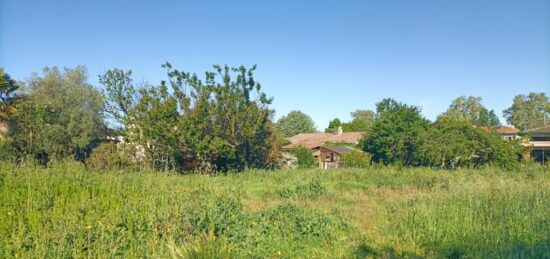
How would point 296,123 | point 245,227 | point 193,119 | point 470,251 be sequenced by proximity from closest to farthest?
point 470,251, point 245,227, point 193,119, point 296,123

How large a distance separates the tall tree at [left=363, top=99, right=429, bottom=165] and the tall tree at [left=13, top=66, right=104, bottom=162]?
19.2 metres

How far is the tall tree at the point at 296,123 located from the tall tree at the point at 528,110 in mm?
41045

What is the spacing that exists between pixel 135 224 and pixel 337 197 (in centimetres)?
630

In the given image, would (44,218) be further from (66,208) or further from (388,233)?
(388,233)

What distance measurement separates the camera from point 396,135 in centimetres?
2367

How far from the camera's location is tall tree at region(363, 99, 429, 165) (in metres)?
23.3

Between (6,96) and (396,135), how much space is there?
25.4 meters

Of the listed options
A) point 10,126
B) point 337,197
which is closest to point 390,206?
point 337,197

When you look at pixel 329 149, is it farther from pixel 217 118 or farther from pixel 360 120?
pixel 360 120

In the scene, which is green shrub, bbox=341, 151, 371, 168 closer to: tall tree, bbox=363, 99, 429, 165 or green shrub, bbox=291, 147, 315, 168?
tall tree, bbox=363, 99, 429, 165

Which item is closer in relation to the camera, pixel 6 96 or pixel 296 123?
pixel 6 96

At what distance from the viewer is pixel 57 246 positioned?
3807 millimetres

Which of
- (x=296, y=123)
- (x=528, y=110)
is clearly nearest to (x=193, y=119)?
(x=296, y=123)

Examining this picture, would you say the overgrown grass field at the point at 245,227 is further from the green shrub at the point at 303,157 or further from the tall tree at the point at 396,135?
the green shrub at the point at 303,157
